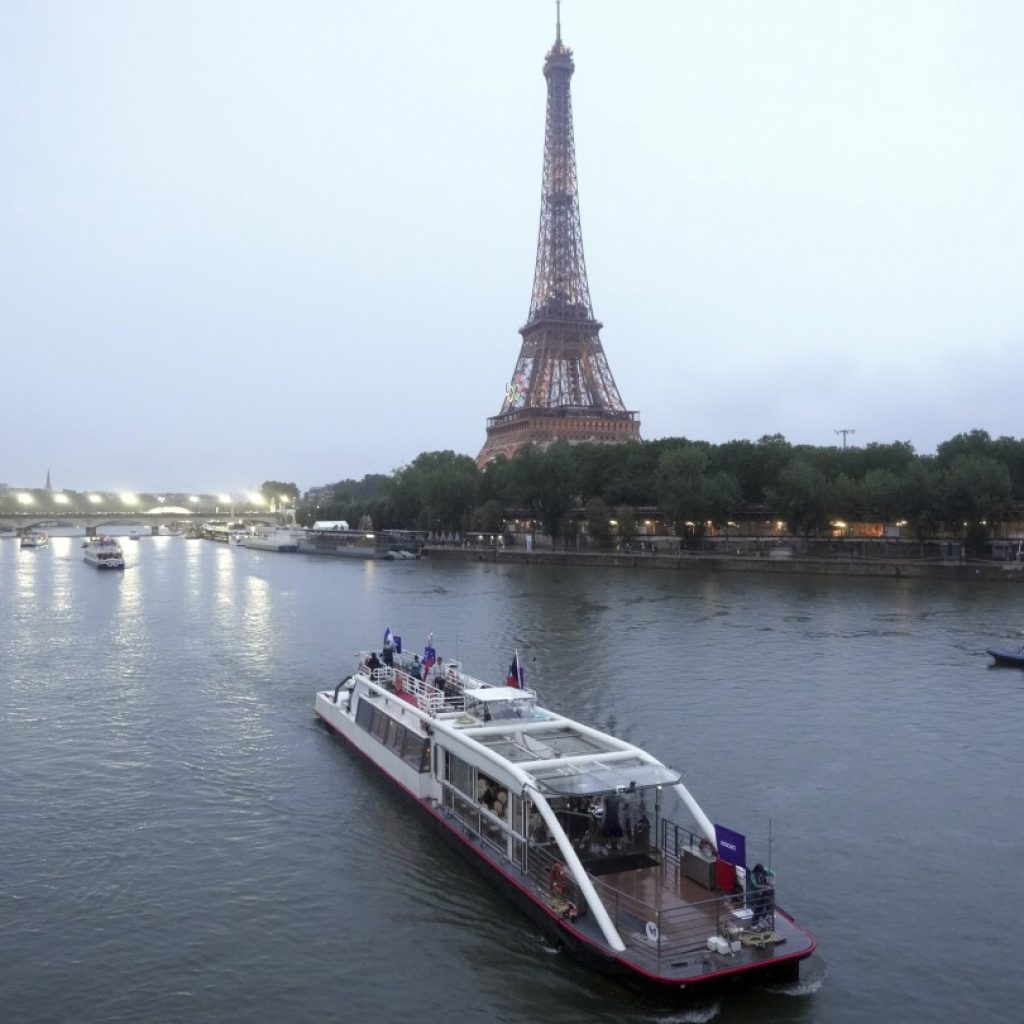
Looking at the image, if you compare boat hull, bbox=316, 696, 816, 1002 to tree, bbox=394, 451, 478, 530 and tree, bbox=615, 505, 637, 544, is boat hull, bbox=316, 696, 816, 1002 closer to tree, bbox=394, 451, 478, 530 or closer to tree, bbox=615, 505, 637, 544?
tree, bbox=615, 505, 637, 544

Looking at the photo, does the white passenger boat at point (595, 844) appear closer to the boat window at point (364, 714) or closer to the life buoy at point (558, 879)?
the life buoy at point (558, 879)

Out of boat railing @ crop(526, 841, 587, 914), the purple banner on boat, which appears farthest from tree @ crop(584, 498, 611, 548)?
the purple banner on boat

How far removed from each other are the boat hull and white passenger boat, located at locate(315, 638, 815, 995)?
22 millimetres

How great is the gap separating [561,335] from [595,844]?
130 m

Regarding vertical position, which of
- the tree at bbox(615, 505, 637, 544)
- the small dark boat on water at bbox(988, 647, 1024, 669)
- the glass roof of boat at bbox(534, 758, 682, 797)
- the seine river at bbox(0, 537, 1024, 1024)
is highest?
the tree at bbox(615, 505, 637, 544)

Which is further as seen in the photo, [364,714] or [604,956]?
[364,714]

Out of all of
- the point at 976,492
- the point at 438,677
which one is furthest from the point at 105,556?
the point at 438,677

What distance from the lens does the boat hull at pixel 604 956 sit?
1298 cm

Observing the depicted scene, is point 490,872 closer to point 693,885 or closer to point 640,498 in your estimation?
point 693,885

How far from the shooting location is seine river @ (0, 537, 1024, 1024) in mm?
13969

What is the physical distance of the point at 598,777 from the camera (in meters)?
16.1

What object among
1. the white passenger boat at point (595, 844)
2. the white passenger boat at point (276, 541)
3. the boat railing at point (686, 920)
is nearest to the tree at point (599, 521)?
the white passenger boat at point (276, 541)

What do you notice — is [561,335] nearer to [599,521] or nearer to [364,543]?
[364,543]

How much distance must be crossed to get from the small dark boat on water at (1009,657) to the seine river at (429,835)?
0.61 metres
